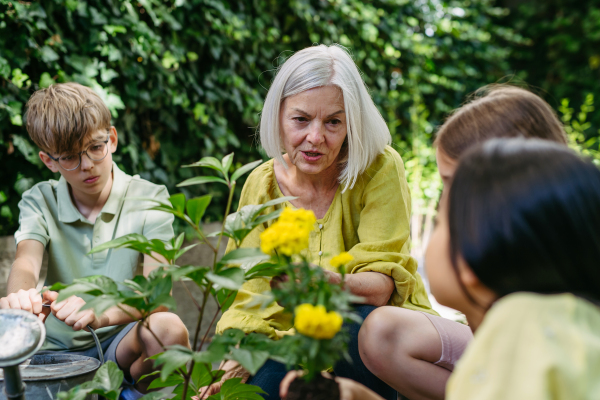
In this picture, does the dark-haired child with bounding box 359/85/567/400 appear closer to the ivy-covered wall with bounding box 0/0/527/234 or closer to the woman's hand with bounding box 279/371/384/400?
the woman's hand with bounding box 279/371/384/400

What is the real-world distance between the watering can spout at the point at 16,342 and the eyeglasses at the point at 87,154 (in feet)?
3.09

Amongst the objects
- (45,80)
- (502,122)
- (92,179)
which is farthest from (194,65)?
(502,122)

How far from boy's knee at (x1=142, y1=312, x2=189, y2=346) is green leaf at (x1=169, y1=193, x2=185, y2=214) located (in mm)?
771

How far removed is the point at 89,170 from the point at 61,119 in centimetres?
20

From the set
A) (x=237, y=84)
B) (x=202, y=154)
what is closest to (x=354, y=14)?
(x=237, y=84)

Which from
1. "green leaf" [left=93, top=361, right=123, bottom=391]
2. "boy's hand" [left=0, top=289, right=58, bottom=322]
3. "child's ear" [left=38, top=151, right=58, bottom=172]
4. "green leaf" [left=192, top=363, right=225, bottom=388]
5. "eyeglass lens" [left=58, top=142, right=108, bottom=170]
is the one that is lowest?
"green leaf" [left=192, top=363, right=225, bottom=388]

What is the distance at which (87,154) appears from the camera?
1.89m

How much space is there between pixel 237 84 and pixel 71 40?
994 millimetres

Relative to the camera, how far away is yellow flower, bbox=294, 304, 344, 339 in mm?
788

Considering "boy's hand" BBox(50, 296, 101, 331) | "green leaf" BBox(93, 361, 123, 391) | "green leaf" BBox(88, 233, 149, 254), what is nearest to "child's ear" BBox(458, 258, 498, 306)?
"green leaf" BBox(88, 233, 149, 254)

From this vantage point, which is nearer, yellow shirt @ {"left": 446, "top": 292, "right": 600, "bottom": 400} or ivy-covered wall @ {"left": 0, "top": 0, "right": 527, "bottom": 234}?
yellow shirt @ {"left": 446, "top": 292, "right": 600, "bottom": 400}

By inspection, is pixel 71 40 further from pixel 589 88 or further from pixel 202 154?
pixel 589 88

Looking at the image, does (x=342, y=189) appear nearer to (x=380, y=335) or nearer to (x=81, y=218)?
(x=380, y=335)

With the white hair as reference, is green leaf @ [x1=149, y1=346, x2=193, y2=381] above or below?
below
